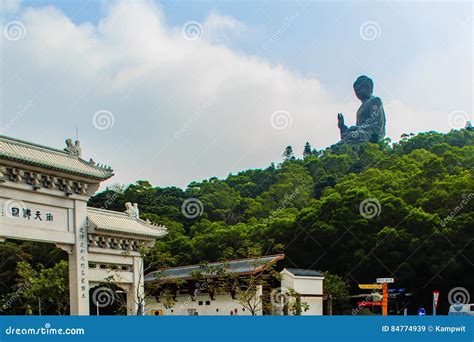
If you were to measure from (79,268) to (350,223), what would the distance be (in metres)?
18.4

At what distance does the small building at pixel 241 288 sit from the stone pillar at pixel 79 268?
4.19m

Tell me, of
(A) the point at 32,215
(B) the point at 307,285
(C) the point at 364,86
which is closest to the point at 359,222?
(B) the point at 307,285

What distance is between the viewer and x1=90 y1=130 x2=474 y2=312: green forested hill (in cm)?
3169

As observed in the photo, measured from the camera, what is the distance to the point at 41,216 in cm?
1986

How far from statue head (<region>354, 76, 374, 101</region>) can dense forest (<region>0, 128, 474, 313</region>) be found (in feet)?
46.9

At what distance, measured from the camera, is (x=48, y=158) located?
809 inches

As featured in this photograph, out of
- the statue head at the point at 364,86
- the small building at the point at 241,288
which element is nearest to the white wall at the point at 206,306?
the small building at the point at 241,288

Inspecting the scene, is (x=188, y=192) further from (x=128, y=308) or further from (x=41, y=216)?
(x=41, y=216)

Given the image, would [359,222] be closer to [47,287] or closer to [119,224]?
[119,224]

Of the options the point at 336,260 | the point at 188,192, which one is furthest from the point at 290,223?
the point at 188,192

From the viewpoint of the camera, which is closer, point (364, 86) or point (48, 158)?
point (48, 158)

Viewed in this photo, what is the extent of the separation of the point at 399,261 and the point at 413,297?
2.05 meters

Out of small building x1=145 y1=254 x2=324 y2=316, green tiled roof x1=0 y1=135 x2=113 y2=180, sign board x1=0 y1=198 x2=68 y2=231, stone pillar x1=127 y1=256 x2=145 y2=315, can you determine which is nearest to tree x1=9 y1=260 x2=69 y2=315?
small building x1=145 y1=254 x2=324 y2=316

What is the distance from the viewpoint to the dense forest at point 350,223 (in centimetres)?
3180
